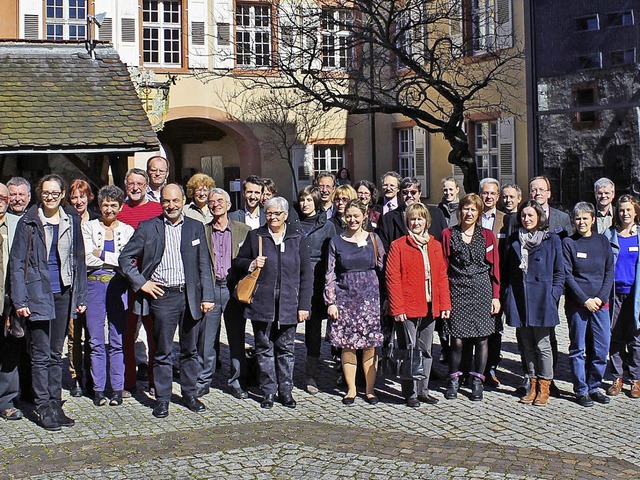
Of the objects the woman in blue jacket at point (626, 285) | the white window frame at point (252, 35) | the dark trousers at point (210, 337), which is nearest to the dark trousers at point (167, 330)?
the dark trousers at point (210, 337)

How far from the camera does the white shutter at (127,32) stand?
2261 centimetres

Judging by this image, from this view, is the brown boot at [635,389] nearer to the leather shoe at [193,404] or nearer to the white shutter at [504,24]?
the leather shoe at [193,404]

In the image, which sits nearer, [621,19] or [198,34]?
[621,19]

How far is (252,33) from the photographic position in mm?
23797

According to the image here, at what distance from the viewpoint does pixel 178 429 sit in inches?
285

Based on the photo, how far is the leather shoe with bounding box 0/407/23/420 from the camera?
7.59m

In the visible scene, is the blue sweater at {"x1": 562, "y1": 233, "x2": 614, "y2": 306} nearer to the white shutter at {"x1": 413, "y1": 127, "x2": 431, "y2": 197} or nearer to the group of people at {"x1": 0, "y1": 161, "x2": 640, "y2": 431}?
the group of people at {"x1": 0, "y1": 161, "x2": 640, "y2": 431}

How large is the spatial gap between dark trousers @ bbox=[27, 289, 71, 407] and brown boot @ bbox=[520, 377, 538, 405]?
3657 millimetres

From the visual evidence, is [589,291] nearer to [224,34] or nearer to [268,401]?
[268,401]

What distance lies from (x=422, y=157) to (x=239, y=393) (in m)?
15.8

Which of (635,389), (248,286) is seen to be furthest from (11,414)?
(635,389)

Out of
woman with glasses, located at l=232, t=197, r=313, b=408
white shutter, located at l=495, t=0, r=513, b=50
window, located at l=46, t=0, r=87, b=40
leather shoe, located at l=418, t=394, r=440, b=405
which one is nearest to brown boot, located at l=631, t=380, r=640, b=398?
leather shoe, located at l=418, t=394, r=440, b=405

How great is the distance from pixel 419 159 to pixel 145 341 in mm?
15095

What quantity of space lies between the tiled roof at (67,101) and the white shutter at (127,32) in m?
4.64
